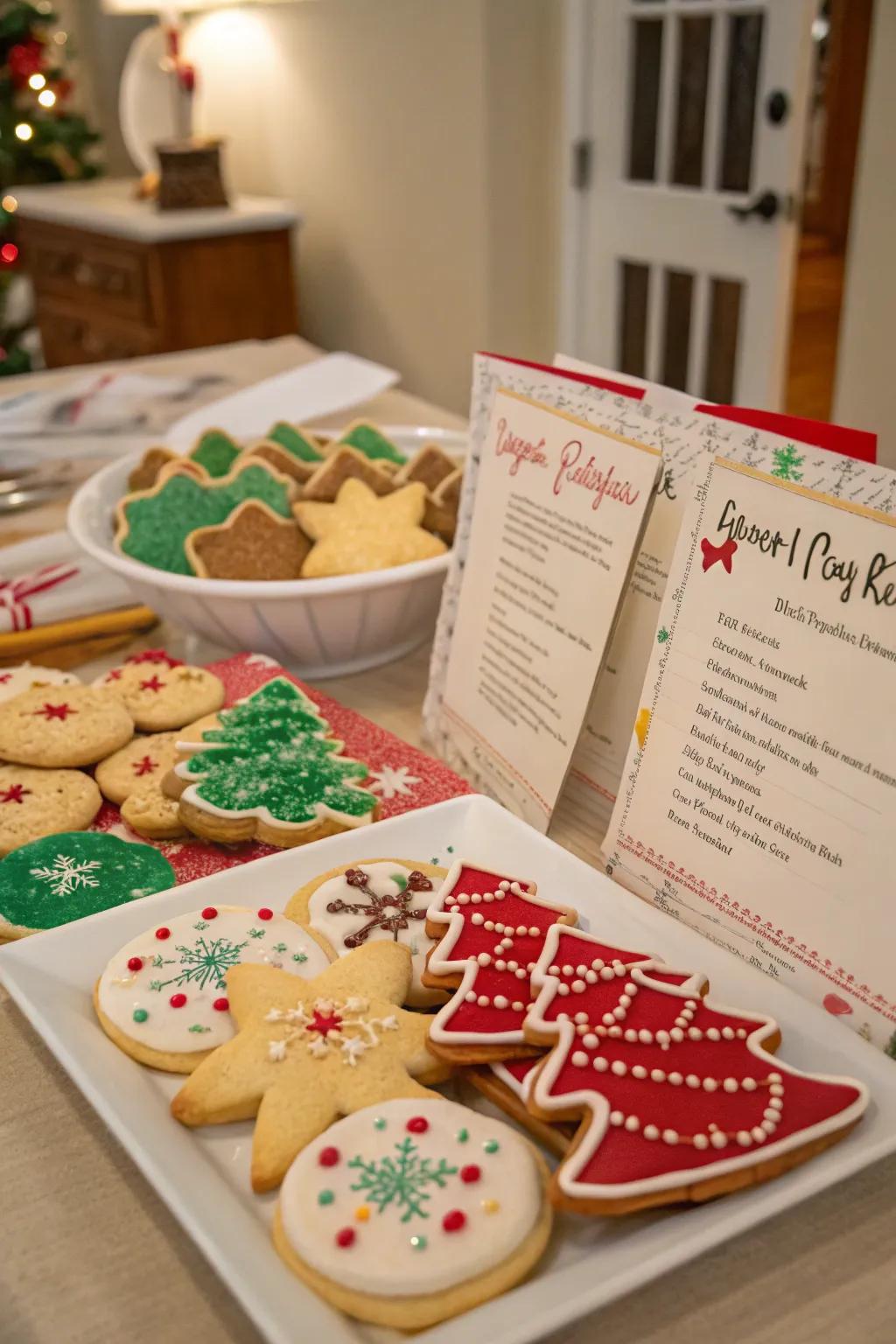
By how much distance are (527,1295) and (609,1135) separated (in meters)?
0.07

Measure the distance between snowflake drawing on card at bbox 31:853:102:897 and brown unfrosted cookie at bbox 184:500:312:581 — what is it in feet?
1.04

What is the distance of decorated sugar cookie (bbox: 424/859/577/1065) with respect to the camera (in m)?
0.55

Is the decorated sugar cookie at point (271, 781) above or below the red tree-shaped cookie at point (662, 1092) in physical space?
below

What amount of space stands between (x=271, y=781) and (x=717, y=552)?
1.10ft

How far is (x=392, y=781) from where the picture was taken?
2.78 feet

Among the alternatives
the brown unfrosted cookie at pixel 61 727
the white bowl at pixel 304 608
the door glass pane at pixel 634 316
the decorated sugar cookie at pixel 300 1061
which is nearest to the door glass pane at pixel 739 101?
the door glass pane at pixel 634 316

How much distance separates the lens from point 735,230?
3.00 m

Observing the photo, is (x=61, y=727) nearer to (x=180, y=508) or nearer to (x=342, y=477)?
(x=180, y=508)

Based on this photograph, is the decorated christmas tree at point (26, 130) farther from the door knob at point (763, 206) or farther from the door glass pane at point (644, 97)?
the door knob at point (763, 206)

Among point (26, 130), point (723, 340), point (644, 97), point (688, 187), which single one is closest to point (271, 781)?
point (723, 340)

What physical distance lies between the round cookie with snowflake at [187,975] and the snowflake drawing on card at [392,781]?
0.59ft

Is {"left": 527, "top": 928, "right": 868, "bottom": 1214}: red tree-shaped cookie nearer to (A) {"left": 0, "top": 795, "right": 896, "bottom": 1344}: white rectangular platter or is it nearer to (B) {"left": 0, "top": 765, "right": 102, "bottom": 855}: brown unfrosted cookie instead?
(A) {"left": 0, "top": 795, "right": 896, "bottom": 1344}: white rectangular platter

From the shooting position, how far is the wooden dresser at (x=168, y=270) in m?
3.56

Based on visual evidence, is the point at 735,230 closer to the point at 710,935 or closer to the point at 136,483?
the point at 136,483
